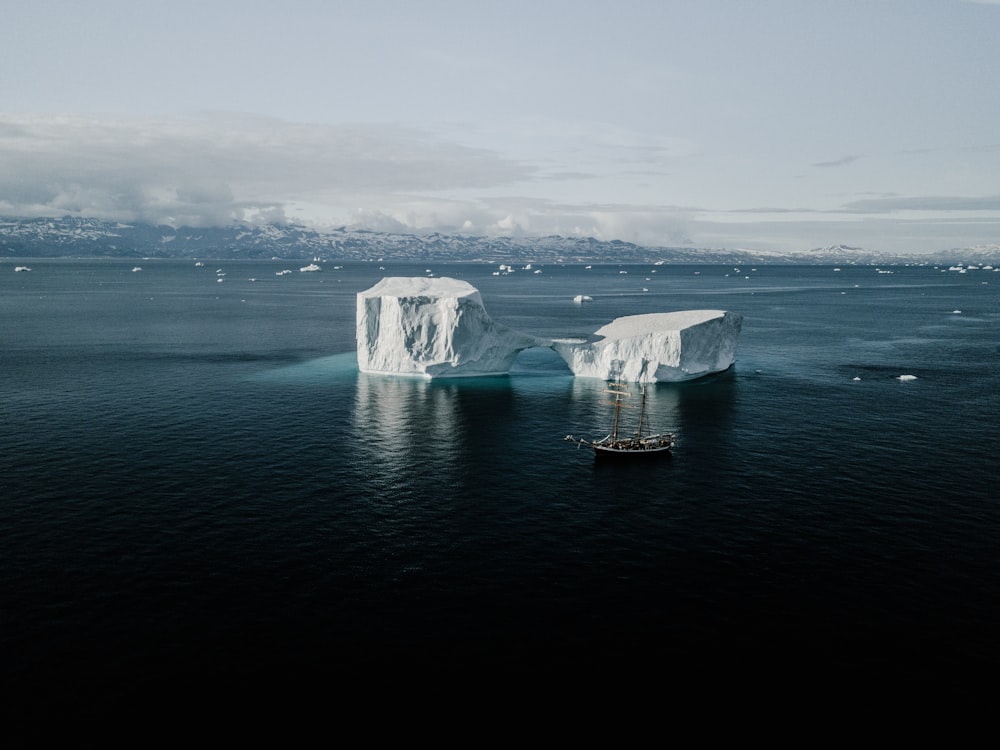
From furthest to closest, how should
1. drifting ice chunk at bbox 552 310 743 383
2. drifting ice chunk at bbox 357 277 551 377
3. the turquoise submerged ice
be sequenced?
drifting ice chunk at bbox 357 277 551 377 → the turquoise submerged ice → drifting ice chunk at bbox 552 310 743 383

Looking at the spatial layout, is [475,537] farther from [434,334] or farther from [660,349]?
[660,349]

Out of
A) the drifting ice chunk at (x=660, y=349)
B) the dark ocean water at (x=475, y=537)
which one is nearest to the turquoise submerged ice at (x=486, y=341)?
the drifting ice chunk at (x=660, y=349)

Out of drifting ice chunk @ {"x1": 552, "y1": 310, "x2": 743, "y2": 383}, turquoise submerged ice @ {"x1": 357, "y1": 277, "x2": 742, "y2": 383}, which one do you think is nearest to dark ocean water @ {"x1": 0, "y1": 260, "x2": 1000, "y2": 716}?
drifting ice chunk @ {"x1": 552, "y1": 310, "x2": 743, "y2": 383}

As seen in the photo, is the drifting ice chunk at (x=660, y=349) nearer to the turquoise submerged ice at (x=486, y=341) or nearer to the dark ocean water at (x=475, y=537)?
the turquoise submerged ice at (x=486, y=341)

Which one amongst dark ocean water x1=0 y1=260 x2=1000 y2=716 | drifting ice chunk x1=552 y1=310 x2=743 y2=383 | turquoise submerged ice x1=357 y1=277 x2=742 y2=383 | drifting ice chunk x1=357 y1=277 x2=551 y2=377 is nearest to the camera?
dark ocean water x1=0 y1=260 x2=1000 y2=716

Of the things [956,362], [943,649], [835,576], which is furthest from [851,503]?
[956,362]

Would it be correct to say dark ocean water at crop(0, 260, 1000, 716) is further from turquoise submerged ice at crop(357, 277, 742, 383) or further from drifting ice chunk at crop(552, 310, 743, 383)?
turquoise submerged ice at crop(357, 277, 742, 383)

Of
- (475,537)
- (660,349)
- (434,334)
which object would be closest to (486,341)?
(434,334)
